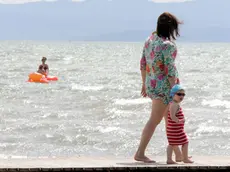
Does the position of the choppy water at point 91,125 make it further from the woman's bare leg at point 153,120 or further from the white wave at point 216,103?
the woman's bare leg at point 153,120

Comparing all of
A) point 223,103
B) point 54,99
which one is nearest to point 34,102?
point 54,99

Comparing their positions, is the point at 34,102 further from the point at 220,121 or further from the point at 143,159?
the point at 143,159

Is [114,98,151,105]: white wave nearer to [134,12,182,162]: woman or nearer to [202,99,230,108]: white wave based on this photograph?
[202,99,230,108]: white wave

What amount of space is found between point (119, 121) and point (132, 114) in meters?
1.71

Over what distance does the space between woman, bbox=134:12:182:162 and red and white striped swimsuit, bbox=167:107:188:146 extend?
13 cm

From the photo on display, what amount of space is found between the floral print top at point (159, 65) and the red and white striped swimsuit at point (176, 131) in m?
0.19

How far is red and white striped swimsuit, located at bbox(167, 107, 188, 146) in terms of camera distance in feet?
21.7

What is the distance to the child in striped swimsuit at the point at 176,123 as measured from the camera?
6.46 metres

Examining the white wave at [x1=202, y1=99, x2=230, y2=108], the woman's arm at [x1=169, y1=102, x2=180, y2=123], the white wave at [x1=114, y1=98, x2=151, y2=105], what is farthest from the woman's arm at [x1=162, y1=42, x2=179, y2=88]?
the white wave at [x1=114, y1=98, x2=151, y2=105]

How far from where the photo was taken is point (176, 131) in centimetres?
666

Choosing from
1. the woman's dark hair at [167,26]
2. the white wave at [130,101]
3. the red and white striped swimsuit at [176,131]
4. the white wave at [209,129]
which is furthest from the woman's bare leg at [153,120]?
the white wave at [130,101]

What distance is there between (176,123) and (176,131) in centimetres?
10

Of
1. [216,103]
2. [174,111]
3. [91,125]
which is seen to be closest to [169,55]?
[174,111]

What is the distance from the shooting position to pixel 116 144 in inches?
468
